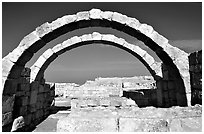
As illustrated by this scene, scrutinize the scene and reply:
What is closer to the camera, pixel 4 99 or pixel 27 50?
pixel 4 99

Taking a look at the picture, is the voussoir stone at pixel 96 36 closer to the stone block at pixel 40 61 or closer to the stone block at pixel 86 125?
the stone block at pixel 40 61

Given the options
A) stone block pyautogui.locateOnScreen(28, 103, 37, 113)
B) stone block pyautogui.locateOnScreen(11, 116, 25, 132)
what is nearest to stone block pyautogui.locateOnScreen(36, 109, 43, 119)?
stone block pyautogui.locateOnScreen(28, 103, 37, 113)

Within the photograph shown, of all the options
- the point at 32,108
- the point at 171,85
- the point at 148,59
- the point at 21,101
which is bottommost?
the point at 32,108

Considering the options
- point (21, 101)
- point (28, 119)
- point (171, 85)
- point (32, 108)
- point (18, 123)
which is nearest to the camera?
point (18, 123)

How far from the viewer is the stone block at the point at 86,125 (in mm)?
2373

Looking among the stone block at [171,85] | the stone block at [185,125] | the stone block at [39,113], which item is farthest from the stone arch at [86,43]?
the stone block at [185,125]

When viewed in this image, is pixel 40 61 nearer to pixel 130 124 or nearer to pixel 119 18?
pixel 119 18

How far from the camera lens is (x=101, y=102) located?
392 inches

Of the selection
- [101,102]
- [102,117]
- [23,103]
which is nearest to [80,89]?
[101,102]

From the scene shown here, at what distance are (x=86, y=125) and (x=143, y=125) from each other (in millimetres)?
741

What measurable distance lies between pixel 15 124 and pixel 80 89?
30.3 ft

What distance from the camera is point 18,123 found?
6.04 m

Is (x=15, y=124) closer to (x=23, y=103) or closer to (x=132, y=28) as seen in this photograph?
(x=23, y=103)

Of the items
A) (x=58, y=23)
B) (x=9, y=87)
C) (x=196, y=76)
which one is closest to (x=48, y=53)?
(x=58, y=23)
